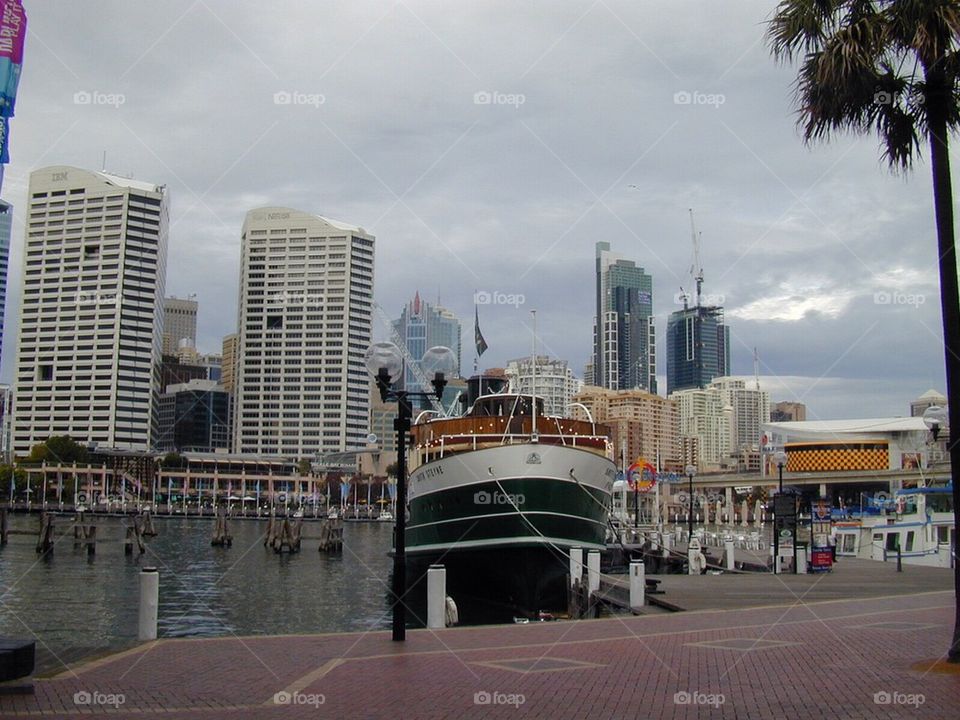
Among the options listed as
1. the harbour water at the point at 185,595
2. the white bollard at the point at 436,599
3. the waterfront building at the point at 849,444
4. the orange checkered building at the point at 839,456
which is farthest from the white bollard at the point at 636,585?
the orange checkered building at the point at 839,456

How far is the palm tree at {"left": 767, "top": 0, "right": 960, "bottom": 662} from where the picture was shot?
13484mm

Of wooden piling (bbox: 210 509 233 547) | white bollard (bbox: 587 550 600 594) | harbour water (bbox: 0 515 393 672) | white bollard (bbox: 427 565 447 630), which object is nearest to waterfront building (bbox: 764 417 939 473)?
wooden piling (bbox: 210 509 233 547)

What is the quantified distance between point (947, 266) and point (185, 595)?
3751 cm

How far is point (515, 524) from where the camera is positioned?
115ft

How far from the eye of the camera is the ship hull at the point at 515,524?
1372 inches

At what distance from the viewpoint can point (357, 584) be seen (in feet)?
169

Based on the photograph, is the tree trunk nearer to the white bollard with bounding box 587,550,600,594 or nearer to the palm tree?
the palm tree

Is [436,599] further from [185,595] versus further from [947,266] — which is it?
[185,595]

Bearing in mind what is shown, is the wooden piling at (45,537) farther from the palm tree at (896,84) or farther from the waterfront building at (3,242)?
the palm tree at (896,84)

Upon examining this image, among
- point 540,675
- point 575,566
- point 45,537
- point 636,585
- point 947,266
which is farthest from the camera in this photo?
point 45,537

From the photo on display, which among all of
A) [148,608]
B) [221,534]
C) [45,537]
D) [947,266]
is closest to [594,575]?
[148,608]

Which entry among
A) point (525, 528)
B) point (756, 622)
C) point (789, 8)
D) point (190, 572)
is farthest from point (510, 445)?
point (190, 572)

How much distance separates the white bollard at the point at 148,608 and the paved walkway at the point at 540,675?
78cm

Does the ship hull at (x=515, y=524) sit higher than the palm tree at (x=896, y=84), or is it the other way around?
the palm tree at (x=896, y=84)
